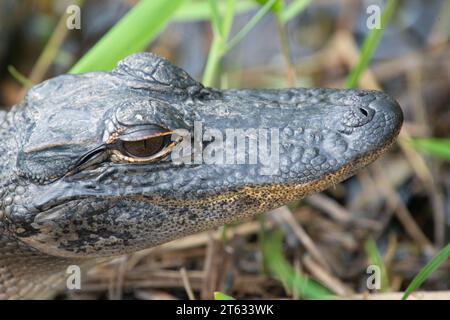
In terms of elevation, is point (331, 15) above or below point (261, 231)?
above

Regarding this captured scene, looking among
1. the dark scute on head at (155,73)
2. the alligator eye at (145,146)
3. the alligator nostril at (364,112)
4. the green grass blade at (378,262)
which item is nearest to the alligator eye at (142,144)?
the alligator eye at (145,146)

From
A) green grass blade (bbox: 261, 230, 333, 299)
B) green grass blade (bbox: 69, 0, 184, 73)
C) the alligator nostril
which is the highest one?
green grass blade (bbox: 69, 0, 184, 73)

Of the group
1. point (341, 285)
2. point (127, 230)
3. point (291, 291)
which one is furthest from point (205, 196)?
point (341, 285)

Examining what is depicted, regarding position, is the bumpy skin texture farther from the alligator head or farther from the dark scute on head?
the dark scute on head

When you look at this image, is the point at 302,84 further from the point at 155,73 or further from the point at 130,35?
the point at 155,73

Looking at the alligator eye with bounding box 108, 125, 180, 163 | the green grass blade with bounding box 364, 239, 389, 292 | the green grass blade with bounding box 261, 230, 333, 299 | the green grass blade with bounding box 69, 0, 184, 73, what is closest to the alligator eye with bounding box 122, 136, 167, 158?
Result: the alligator eye with bounding box 108, 125, 180, 163

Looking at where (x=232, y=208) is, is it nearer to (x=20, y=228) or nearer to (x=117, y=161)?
(x=117, y=161)

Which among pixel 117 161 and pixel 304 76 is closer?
pixel 117 161
